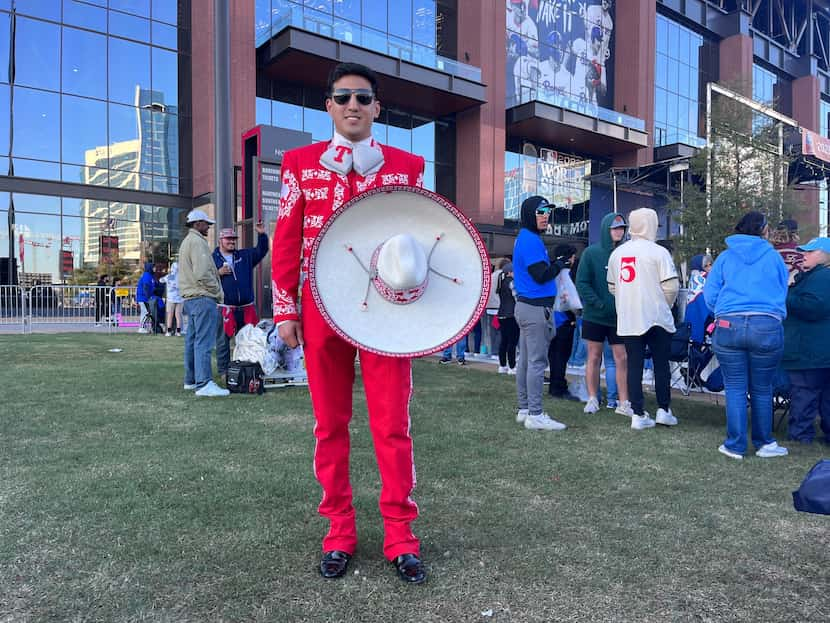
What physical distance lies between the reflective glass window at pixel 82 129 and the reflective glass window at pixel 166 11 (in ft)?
12.8

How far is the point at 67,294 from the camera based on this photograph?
58.3 feet

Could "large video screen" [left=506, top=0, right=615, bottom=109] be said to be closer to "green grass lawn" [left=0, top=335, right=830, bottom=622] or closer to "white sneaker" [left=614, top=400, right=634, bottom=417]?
"white sneaker" [left=614, top=400, right=634, bottom=417]

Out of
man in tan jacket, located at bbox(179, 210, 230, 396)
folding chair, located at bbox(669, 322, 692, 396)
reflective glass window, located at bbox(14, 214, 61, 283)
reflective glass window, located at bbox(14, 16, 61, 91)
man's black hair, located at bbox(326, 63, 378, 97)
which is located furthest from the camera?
reflective glass window, located at bbox(14, 214, 61, 283)

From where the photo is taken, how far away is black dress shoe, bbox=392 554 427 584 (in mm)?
2441

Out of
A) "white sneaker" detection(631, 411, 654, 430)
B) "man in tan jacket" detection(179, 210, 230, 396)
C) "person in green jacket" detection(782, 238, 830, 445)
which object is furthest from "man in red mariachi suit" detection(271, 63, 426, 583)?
"man in tan jacket" detection(179, 210, 230, 396)

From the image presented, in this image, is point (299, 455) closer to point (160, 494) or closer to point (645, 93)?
point (160, 494)

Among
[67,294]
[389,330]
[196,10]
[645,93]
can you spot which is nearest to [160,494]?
[389,330]

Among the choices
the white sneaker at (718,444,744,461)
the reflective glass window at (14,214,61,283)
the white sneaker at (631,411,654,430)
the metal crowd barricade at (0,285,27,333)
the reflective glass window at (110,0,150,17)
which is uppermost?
the reflective glass window at (110,0,150,17)

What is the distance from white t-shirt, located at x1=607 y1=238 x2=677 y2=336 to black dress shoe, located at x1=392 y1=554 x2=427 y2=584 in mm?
3617

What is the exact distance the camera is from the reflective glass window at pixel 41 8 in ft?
66.5

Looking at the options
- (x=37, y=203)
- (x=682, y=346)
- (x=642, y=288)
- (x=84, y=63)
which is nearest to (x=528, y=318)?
(x=642, y=288)

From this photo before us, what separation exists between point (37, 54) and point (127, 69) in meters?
2.76

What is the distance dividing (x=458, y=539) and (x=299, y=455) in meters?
1.77

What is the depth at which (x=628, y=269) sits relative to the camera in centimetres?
552
